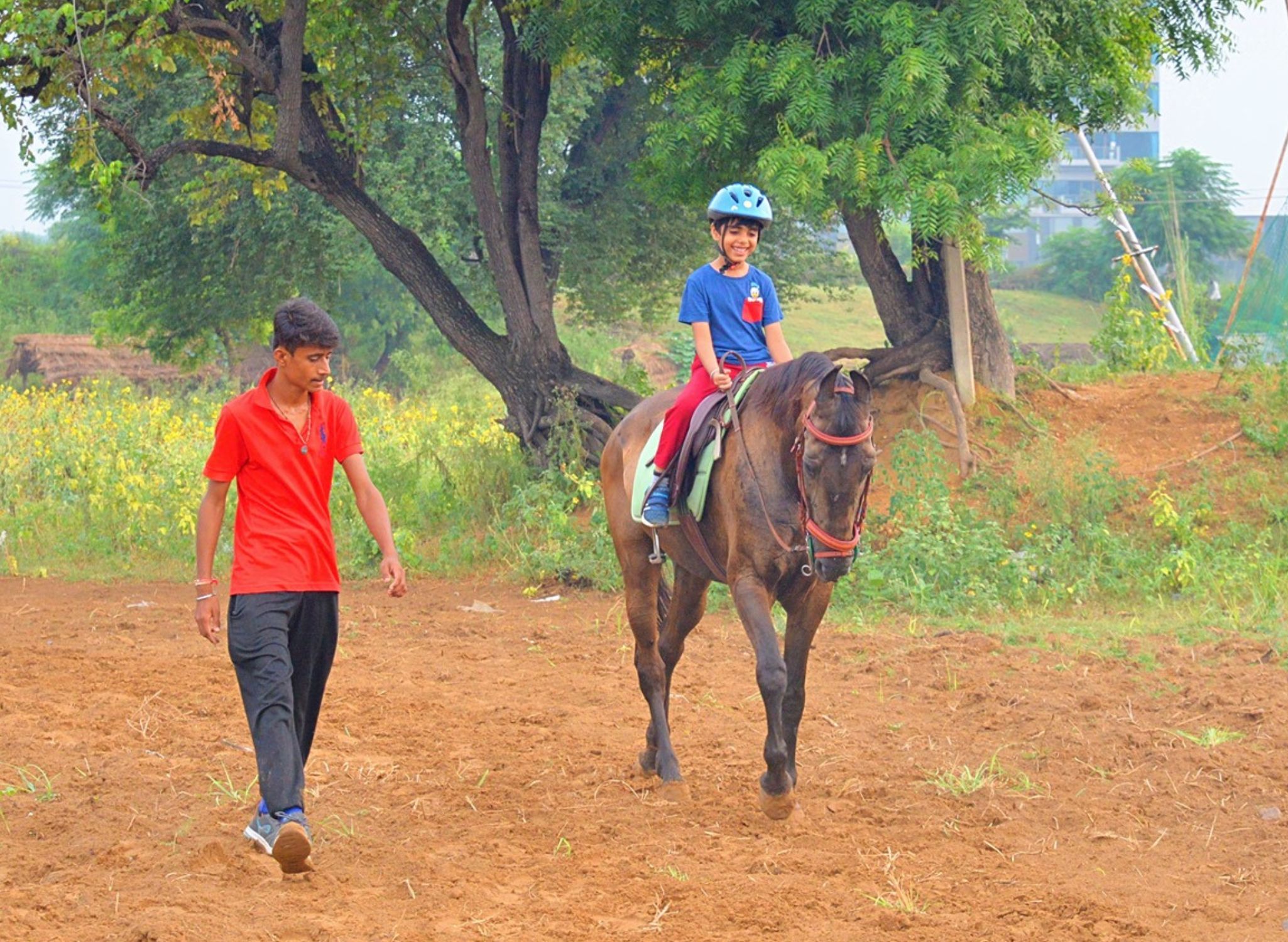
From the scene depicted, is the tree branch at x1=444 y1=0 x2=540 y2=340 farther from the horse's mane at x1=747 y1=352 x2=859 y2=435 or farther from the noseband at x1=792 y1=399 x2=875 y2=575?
the noseband at x1=792 y1=399 x2=875 y2=575

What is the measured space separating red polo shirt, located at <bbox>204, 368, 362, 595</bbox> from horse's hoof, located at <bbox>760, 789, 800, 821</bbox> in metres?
1.96

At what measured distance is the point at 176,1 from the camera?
41.1 feet

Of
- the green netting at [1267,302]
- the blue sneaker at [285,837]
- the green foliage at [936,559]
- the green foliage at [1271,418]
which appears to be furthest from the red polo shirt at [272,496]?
the green netting at [1267,302]

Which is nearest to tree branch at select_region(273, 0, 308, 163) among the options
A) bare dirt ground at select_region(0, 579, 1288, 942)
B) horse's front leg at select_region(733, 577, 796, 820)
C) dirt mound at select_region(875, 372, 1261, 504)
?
bare dirt ground at select_region(0, 579, 1288, 942)

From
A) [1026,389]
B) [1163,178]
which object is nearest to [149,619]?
[1026,389]

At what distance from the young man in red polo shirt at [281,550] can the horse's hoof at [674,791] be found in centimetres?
174

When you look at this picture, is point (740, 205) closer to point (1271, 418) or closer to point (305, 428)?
point (305, 428)

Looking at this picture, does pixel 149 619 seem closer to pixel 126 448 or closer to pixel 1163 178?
pixel 126 448

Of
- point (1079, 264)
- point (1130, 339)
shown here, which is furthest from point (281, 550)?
point (1079, 264)

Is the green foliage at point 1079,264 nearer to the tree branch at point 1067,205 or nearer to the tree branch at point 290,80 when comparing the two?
the tree branch at point 1067,205

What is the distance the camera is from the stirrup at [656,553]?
6.96 metres

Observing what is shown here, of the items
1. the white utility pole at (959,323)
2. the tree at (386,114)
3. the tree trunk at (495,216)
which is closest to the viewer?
the white utility pole at (959,323)

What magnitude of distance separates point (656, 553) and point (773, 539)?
1105mm

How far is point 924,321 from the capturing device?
13883 millimetres
